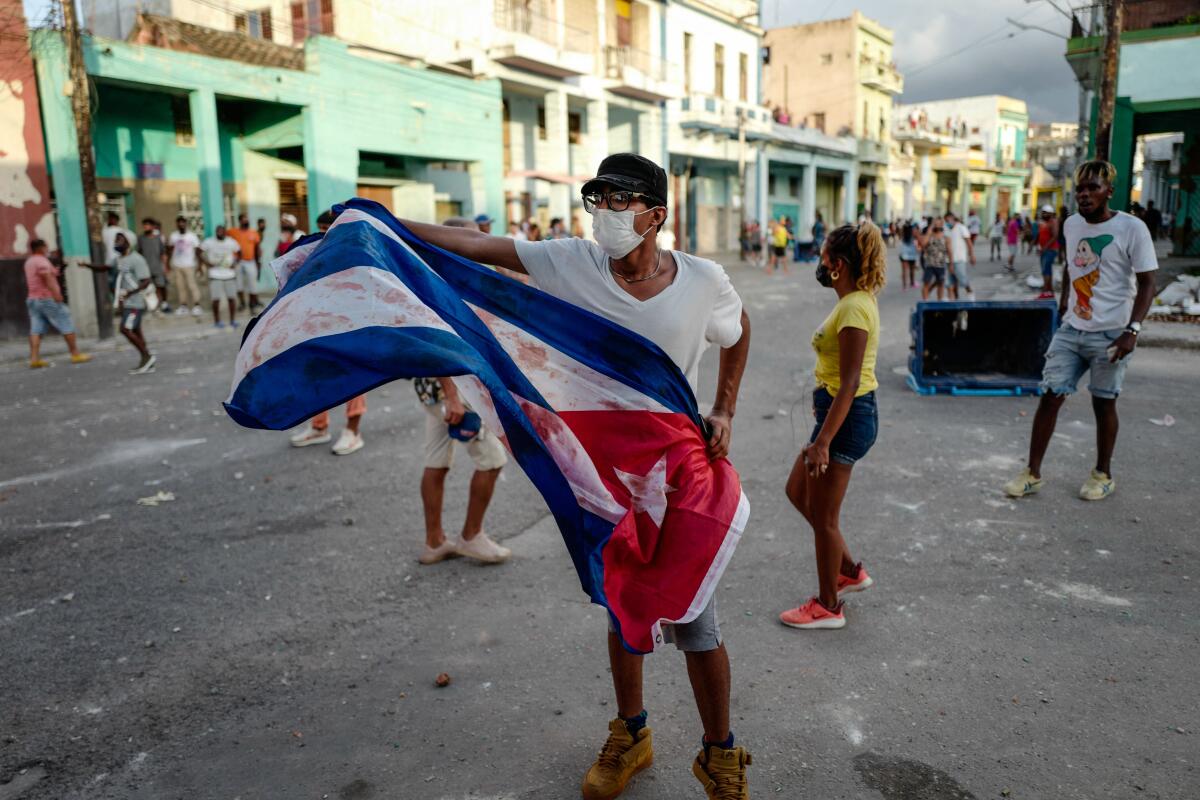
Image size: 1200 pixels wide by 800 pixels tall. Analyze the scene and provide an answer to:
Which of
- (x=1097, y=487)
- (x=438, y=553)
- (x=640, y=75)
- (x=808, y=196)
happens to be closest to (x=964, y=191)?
(x=808, y=196)

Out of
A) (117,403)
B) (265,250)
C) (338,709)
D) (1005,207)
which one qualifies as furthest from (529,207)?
(1005,207)

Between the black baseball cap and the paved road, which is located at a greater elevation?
the black baseball cap

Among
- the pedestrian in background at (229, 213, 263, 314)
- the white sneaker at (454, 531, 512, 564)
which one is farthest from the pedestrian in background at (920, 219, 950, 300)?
the white sneaker at (454, 531, 512, 564)

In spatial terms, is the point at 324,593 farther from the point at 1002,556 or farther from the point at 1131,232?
the point at 1131,232

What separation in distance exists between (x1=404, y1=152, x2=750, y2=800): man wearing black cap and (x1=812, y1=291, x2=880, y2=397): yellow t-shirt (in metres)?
0.85

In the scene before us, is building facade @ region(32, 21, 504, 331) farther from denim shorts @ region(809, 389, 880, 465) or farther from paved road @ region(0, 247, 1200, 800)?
denim shorts @ region(809, 389, 880, 465)

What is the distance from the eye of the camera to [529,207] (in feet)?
89.7

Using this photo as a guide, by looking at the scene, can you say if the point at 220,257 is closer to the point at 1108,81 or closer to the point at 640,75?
the point at 1108,81

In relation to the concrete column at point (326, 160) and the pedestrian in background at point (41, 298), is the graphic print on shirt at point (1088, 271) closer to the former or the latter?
the pedestrian in background at point (41, 298)

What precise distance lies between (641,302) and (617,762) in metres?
1.39

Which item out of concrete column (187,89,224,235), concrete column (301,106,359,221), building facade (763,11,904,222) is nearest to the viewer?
concrete column (187,89,224,235)

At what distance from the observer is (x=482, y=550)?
4414 millimetres

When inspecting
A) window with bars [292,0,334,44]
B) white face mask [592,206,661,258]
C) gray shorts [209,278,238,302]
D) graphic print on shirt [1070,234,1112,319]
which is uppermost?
Answer: window with bars [292,0,334,44]

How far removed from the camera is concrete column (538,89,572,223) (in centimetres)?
2717
